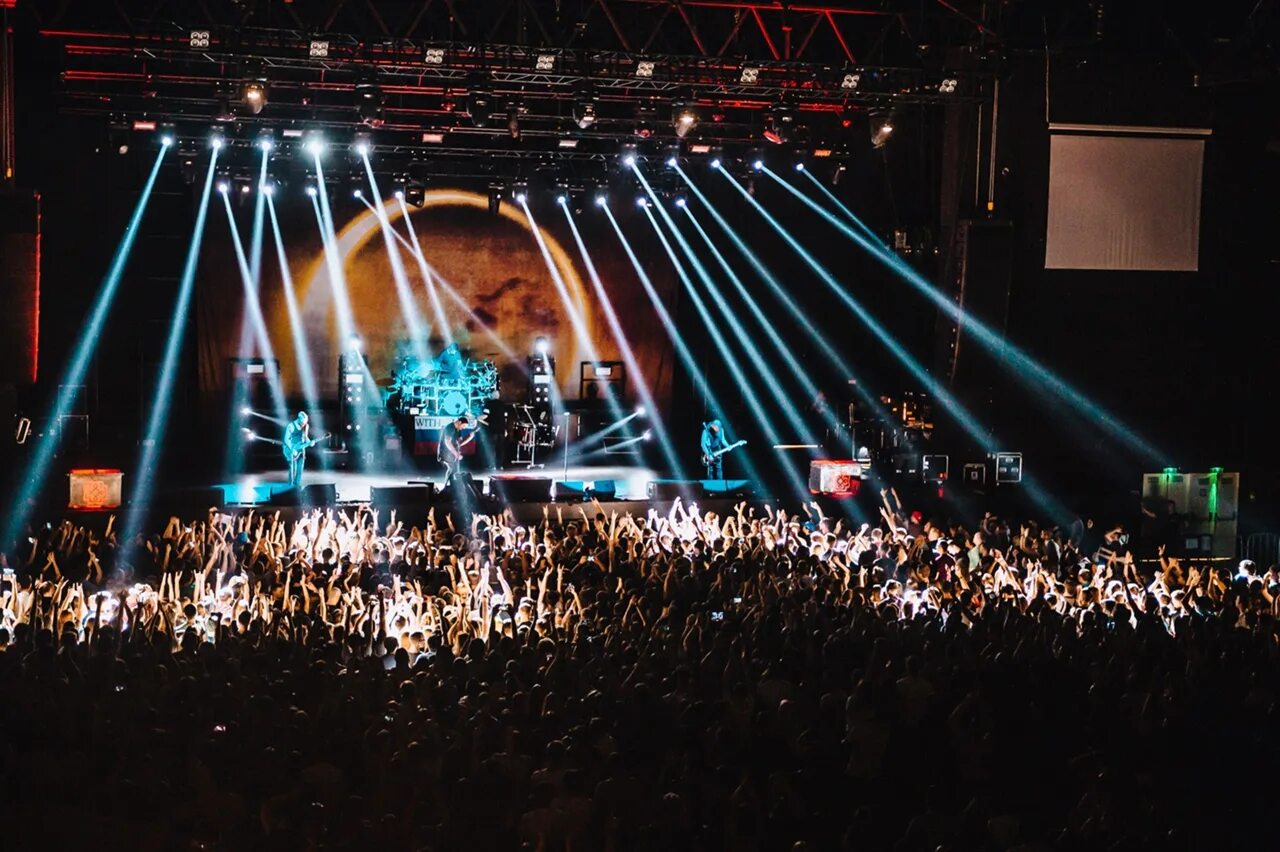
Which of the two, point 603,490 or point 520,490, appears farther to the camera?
point 603,490

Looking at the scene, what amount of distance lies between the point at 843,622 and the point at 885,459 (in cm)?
972

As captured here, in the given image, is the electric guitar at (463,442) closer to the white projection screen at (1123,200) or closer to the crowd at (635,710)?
the crowd at (635,710)

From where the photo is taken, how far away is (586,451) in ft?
70.3

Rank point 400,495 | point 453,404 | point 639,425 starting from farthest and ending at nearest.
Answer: point 639,425 < point 453,404 < point 400,495

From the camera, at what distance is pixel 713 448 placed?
19031mm

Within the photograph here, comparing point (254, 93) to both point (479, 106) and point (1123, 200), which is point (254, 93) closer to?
point (479, 106)

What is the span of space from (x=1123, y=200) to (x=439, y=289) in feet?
32.8

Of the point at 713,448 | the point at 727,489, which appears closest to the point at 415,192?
the point at 713,448

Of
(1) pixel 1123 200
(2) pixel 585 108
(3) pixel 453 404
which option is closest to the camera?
(2) pixel 585 108

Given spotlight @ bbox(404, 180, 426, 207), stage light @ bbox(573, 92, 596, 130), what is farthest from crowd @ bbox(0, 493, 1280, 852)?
spotlight @ bbox(404, 180, 426, 207)

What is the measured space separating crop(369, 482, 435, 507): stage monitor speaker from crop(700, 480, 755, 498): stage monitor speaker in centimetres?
342

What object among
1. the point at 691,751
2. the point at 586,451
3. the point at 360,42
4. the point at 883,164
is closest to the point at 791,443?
the point at 586,451

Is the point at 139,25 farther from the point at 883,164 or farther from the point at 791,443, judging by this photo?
the point at 791,443

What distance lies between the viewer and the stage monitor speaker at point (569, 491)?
16.4 metres
